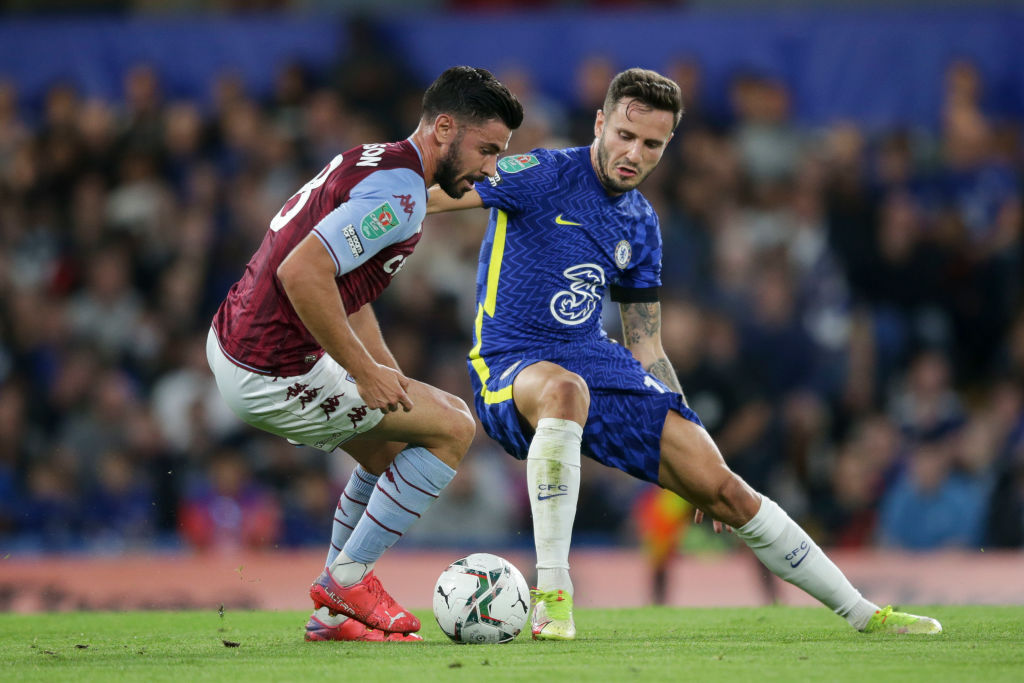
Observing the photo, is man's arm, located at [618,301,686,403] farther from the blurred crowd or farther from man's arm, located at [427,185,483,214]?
the blurred crowd

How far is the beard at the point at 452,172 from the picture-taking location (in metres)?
5.10

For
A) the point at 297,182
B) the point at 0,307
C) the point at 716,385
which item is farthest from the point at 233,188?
the point at 716,385

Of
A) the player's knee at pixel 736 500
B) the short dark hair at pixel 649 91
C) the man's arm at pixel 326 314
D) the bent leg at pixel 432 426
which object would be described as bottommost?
the player's knee at pixel 736 500

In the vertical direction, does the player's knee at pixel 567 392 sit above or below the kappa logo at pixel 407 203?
below

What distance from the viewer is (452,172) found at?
514cm

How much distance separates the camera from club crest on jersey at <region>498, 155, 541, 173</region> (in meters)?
5.67

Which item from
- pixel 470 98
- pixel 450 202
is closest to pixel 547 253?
pixel 450 202

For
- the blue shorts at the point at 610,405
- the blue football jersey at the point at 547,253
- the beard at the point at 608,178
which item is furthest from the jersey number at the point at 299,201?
the beard at the point at 608,178

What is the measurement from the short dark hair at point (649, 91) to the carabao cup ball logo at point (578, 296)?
2.38 ft

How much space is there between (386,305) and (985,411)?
15.7 feet

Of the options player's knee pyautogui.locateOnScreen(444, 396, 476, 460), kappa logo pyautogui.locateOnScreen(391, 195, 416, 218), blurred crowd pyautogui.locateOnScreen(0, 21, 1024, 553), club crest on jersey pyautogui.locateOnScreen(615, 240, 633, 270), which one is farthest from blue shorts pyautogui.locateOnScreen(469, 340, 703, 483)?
blurred crowd pyautogui.locateOnScreen(0, 21, 1024, 553)

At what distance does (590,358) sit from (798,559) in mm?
1173

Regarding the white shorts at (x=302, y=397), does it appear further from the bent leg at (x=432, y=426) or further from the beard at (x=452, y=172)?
the beard at (x=452, y=172)

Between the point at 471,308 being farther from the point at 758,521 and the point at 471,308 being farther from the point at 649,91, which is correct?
the point at 758,521
